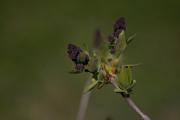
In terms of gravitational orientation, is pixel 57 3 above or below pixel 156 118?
above

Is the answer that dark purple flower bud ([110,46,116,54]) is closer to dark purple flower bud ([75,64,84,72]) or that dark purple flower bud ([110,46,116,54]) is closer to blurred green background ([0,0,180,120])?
dark purple flower bud ([75,64,84,72])

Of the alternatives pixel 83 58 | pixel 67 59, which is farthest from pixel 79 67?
pixel 67 59

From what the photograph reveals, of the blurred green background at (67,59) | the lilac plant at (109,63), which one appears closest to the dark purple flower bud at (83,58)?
the lilac plant at (109,63)

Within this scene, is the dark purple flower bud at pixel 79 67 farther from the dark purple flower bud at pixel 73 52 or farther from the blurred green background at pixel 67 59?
the blurred green background at pixel 67 59

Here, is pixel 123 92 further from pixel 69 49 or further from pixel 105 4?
pixel 105 4

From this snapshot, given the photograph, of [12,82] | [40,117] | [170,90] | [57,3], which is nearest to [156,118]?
[170,90]

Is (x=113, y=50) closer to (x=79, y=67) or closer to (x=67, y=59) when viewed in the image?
(x=79, y=67)

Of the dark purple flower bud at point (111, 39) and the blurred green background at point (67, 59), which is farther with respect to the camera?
the blurred green background at point (67, 59)
